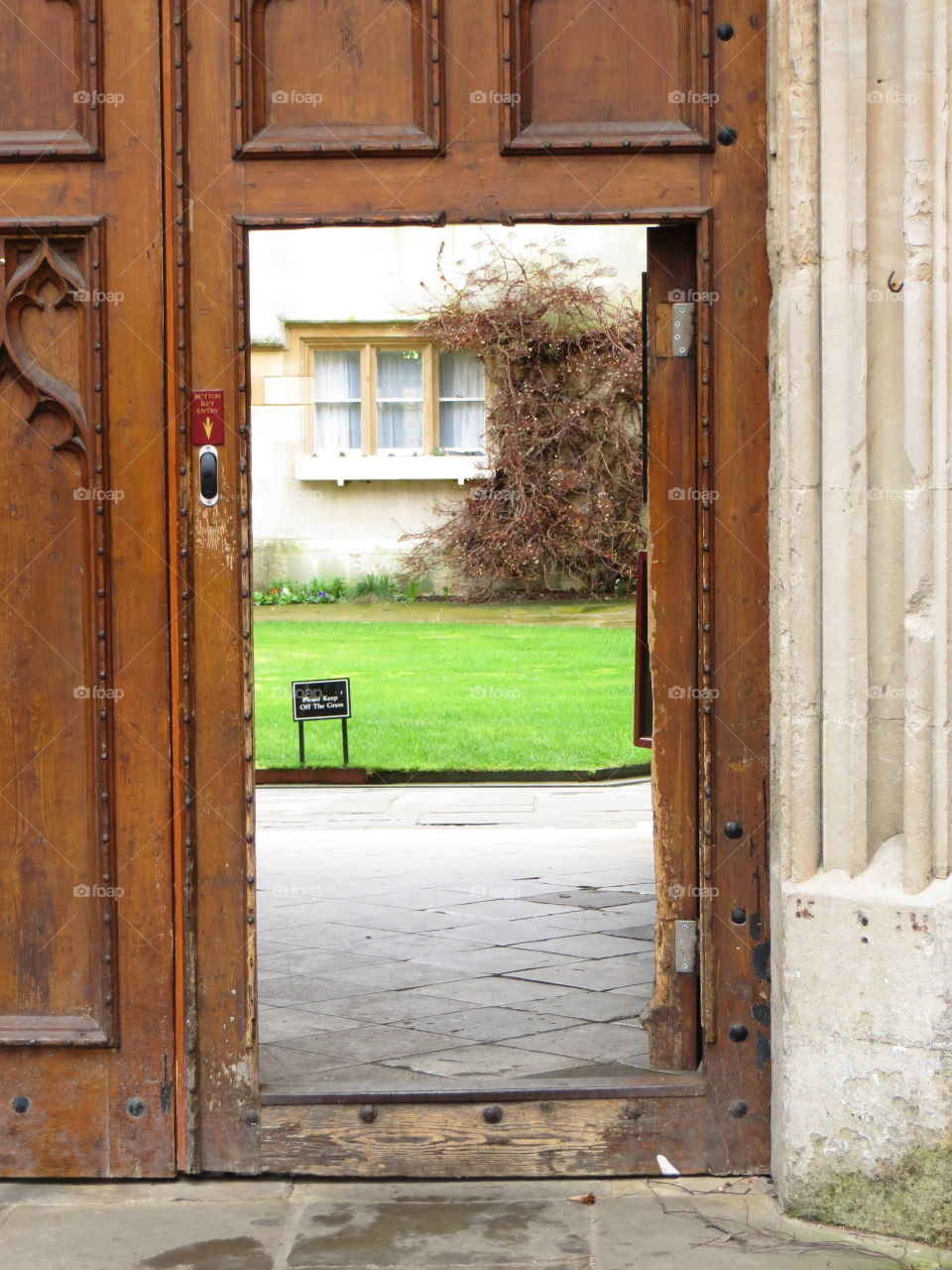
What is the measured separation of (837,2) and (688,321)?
84cm

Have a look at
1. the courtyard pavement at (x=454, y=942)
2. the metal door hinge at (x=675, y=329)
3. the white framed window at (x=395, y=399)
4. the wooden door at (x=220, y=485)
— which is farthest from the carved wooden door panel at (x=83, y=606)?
the white framed window at (x=395, y=399)

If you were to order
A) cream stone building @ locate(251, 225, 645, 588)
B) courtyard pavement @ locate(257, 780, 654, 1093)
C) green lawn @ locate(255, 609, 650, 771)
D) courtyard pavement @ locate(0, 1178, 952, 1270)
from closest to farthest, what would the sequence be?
1. courtyard pavement @ locate(0, 1178, 952, 1270)
2. courtyard pavement @ locate(257, 780, 654, 1093)
3. green lawn @ locate(255, 609, 650, 771)
4. cream stone building @ locate(251, 225, 645, 588)

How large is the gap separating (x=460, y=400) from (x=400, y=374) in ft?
3.15

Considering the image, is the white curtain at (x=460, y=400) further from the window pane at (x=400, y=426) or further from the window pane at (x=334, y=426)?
the window pane at (x=334, y=426)

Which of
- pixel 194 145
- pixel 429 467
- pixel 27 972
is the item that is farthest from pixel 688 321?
pixel 429 467

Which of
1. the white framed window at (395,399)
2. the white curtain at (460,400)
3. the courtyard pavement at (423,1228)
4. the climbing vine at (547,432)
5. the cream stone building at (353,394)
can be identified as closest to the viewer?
the courtyard pavement at (423,1228)

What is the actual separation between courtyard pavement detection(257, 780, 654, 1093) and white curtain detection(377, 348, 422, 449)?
473 inches

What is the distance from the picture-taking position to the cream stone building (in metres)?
21.6

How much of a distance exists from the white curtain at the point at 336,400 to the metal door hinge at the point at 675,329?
18.4m

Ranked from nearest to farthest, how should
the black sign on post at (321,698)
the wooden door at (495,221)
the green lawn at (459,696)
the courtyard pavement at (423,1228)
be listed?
1. the courtyard pavement at (423,1228)
2. the wooden door at (495,221)
3. the black sign on post at (321,698)
4. the green lawn at (459,696)

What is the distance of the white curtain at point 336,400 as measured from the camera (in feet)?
73.5

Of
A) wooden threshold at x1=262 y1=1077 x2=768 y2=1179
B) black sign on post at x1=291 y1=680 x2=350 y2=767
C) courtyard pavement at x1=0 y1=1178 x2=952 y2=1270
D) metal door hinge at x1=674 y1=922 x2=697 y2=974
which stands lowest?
courtyard pavement at x1=0 y1=1178 x2=952 y2=1270

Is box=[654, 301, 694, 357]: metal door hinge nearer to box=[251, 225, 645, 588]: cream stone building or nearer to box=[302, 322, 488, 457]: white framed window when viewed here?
box=[251, 225, 645, 588]: cream stone building

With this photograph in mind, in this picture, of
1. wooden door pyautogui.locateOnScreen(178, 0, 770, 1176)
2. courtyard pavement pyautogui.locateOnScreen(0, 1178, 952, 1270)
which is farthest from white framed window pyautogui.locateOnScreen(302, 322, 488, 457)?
courtyard pavement pyautogui.locateOnScreen(0, 1178, 952, 1270)
